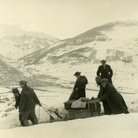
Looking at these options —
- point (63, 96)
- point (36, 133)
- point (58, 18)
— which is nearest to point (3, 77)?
point (63, 96)

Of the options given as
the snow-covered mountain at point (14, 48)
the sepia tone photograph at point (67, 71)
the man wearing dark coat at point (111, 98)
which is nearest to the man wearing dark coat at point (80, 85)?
the sepia tone photograph at point (67, 71)

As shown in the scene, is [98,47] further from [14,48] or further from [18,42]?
[14,48]

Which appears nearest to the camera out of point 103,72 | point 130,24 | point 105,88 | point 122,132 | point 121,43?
point 122,132

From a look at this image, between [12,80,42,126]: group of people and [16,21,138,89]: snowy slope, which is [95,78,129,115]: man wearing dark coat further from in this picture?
[16,21,138,89]: snowy slope

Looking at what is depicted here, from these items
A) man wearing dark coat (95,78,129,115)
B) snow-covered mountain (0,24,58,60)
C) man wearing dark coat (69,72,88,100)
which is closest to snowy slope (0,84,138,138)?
man wearing dark coat (95,78,129,115)

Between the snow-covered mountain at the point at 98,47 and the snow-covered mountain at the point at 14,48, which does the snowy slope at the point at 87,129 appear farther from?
the snow-covered mountain at the point at 98,47

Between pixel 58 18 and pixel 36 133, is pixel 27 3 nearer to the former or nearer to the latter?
pixel 58 18

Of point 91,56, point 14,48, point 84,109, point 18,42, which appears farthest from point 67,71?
point 84,109
